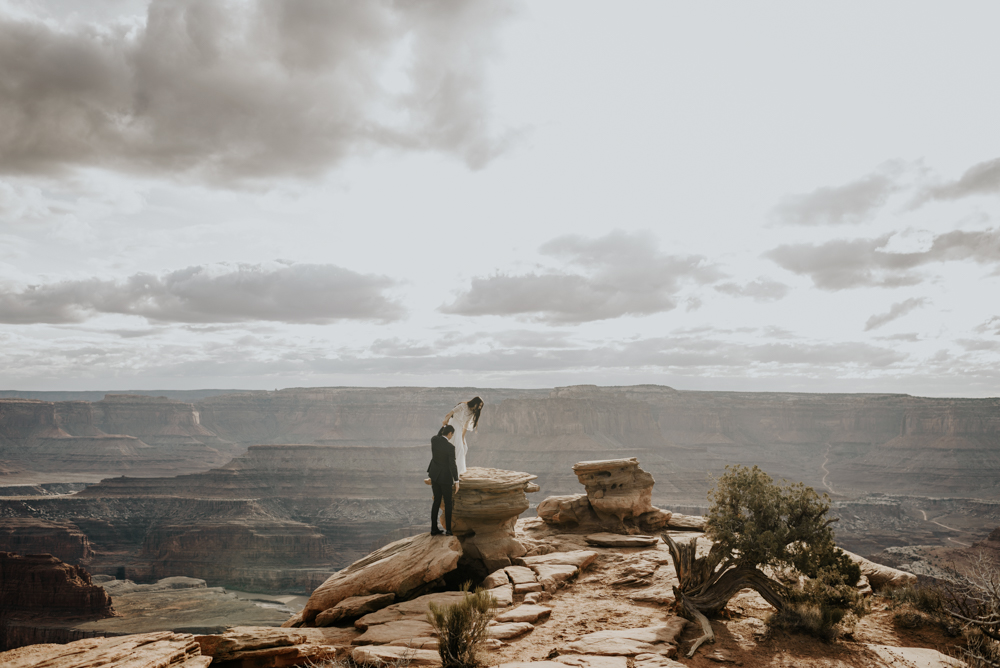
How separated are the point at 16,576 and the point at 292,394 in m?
128

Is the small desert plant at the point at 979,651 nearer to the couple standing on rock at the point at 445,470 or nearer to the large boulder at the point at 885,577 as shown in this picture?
the large boulder at the point at 885,577

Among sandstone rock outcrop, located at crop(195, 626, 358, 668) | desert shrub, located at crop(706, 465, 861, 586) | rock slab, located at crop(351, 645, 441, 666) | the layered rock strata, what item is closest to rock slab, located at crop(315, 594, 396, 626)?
sandstone rock outcrop, located at crop(195, 626, 358, 668)

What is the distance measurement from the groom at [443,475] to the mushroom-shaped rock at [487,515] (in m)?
0.90

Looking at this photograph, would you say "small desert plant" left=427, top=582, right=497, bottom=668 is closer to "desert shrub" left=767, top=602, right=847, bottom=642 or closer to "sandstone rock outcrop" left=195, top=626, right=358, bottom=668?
"sandstone rock outcrop" left=195, top=626, right=358, bottom=668

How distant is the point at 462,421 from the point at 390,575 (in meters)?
4.13

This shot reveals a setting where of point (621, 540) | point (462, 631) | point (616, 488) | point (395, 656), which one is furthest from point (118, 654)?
point (616, 488)

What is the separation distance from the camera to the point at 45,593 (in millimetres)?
50219

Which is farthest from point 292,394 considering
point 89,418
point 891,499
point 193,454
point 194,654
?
point 194,654

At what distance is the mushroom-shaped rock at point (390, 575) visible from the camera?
11.7 m

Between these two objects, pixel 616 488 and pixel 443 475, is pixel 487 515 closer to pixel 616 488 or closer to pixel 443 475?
pixel 443 475

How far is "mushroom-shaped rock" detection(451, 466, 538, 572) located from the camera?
14.4 metres

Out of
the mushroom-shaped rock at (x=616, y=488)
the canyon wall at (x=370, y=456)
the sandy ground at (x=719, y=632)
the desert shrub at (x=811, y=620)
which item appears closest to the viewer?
the sandy ground at (x=719, y=632)

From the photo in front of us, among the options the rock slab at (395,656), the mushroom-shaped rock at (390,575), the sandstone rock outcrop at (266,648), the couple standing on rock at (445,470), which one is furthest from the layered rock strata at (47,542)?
the rock slab at (395,656)

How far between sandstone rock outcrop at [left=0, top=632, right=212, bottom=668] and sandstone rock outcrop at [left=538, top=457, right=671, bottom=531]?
478 inches
